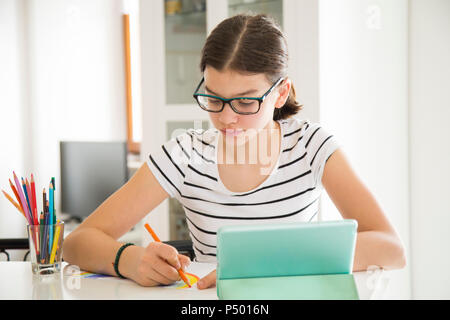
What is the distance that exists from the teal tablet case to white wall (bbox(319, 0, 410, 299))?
4.08ft

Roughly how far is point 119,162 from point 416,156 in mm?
1430

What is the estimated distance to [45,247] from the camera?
86 centimetres

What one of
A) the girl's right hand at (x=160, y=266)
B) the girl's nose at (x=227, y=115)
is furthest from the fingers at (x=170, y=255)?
the girl's nose at (x=227, y=115)

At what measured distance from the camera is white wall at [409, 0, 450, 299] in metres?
1.89

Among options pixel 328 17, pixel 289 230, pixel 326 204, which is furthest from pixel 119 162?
pixel 289 230

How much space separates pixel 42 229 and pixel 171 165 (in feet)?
1.26

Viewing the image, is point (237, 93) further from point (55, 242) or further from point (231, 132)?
point (55, 242)

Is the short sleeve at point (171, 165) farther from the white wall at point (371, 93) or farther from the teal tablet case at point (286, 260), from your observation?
the white wall at point (371, 93)

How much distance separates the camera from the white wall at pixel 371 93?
1.90 m

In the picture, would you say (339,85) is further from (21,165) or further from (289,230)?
(21,165)

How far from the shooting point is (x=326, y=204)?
6.17ft

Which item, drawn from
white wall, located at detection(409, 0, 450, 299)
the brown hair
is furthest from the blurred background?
the brown hair

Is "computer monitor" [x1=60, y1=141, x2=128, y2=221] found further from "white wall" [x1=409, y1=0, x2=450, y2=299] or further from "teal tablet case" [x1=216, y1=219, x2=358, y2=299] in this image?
"teal tablet case" [x1=216, y1=219, x2=358, y2=299]

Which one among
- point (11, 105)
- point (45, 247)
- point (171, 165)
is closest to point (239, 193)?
point (171, 165)
